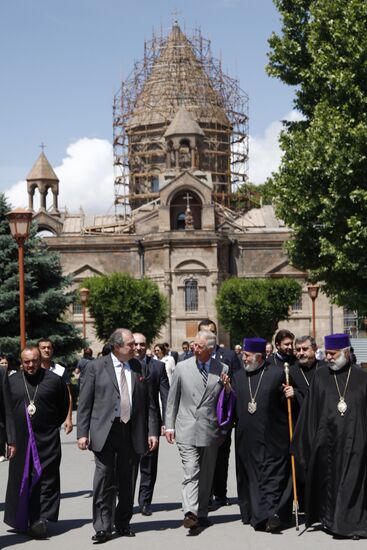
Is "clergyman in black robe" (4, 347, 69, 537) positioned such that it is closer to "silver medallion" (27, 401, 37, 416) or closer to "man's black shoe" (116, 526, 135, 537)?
"silver medallion" (27, 401, 37, 416)

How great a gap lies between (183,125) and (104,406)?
59638 mm

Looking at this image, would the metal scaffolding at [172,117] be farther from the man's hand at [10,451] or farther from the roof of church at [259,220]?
the man's hand at [10,451]

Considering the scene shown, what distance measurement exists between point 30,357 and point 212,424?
1964 millimetres

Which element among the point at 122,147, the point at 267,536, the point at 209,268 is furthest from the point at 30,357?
the point at 122,147

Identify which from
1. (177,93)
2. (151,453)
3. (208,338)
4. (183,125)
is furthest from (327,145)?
(177,93)

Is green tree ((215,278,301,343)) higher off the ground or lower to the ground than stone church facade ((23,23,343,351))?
lower

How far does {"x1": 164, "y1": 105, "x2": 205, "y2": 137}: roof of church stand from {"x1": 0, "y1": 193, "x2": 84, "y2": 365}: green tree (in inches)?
1391

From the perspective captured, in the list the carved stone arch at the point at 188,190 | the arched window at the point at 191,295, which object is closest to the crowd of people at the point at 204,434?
the arched window at the point at 191,295

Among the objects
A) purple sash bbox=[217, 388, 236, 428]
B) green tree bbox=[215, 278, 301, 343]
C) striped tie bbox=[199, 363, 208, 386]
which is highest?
green tree bbox=[215, 278, 301, 343]

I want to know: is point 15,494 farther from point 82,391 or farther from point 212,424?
point 212,424

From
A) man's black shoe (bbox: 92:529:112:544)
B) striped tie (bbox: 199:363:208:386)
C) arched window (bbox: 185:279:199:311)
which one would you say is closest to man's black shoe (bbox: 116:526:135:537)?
man's black shoe (bbox: 92:529:112:544)

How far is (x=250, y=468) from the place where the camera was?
32.9 ft

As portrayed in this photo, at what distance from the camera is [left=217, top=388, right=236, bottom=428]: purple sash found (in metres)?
10.1

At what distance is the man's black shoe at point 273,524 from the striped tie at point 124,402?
1682 millimetres
